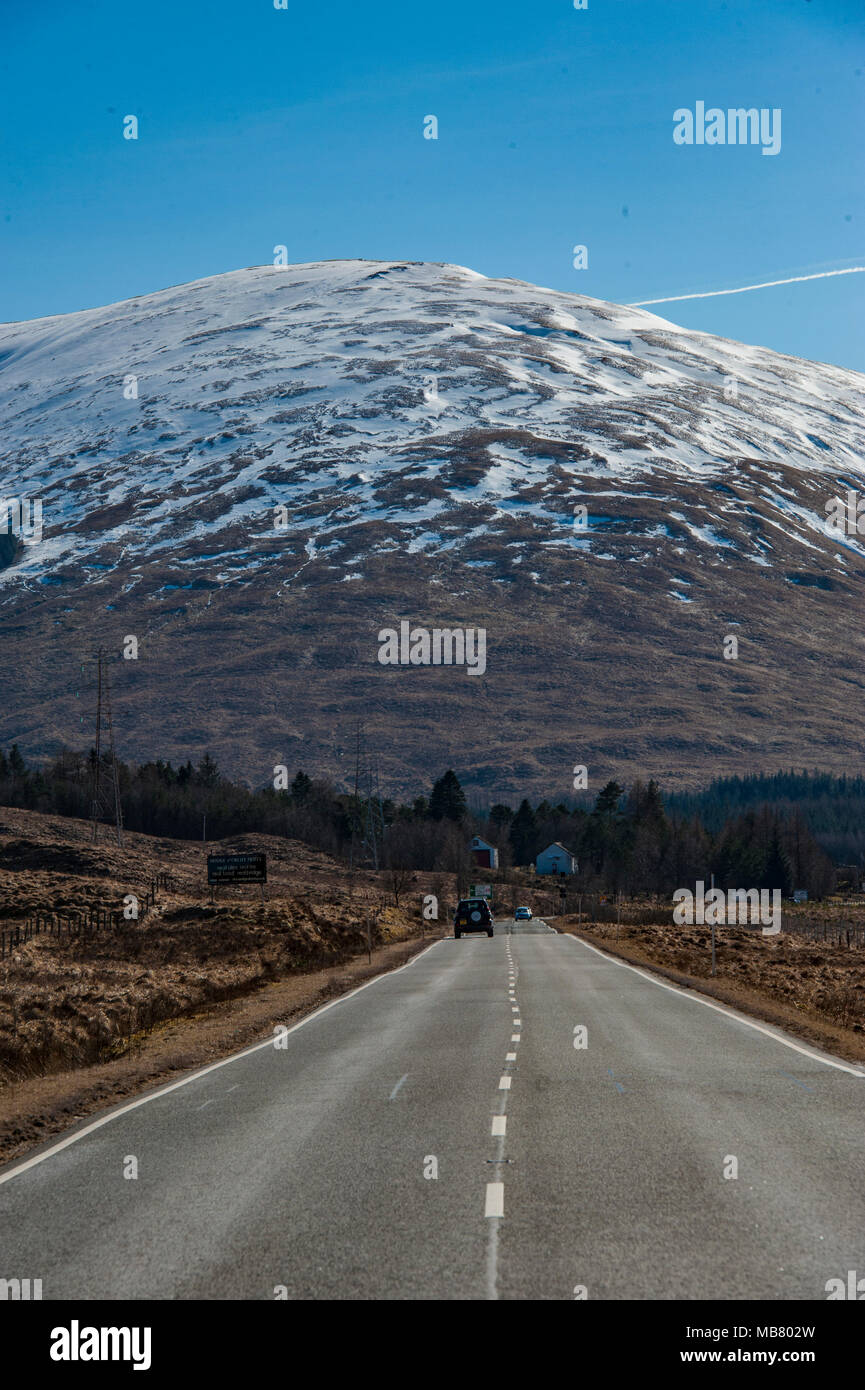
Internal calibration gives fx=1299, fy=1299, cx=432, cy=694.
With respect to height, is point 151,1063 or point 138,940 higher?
point 151,1063

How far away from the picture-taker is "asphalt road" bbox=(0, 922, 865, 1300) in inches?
336

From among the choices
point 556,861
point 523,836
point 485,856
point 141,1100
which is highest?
point 141,1100

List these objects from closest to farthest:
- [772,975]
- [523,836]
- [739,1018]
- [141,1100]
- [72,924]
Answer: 1. [141,1100]
2. [739,1018]
3. [772,975]
4. [72,924]
5. [523,836]

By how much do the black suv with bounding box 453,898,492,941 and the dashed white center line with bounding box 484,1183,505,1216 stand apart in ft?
196

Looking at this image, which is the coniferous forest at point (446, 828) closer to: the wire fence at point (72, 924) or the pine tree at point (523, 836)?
the pine tree at point (523, 836)

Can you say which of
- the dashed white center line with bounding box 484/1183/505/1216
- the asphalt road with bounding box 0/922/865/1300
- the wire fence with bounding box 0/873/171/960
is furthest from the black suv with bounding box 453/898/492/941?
the dashed white center line with bounding box 484/1183/505/1216

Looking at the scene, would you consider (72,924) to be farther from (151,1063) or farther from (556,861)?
(556,861)

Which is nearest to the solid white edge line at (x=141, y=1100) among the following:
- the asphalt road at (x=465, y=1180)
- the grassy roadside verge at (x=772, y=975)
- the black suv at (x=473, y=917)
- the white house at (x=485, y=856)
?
the asphalt road at (x=465, y=1180)

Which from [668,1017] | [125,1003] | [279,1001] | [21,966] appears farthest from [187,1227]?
[21,966]

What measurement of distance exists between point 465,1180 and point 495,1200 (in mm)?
775

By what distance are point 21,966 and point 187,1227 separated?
1096 inches

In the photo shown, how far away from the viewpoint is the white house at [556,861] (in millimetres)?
151500

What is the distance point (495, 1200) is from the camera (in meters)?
10.3

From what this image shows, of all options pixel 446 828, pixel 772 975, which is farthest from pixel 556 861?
pixel 772 975
